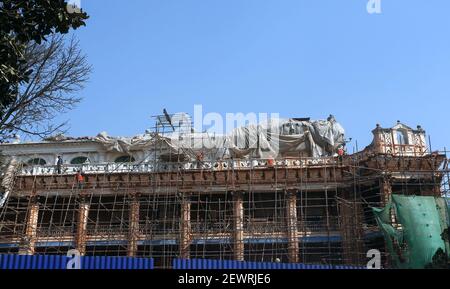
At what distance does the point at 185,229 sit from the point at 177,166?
3760 millimetres

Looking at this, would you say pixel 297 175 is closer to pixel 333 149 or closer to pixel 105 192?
pixel 333 149

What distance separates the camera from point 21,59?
39.3ft

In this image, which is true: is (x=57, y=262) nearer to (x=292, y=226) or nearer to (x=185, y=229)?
(x=185, y=229)

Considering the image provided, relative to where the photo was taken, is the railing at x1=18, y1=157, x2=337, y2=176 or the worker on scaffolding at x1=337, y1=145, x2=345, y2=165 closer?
the worker on scaffolding at x1=337, y1=145, x2=345, y2=165

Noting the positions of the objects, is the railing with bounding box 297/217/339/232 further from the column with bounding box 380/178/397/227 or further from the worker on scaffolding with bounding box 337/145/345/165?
the worker on scaffolding with bounding box 337/145/345/165

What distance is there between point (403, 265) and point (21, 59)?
18.8 metres

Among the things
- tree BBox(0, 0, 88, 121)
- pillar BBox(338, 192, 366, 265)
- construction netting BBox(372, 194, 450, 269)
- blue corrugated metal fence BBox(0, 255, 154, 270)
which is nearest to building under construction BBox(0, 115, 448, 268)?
pillar BBox(338, 192, 366, 265)

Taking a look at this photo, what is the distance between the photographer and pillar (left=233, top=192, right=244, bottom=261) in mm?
28688

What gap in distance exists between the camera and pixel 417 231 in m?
24.0

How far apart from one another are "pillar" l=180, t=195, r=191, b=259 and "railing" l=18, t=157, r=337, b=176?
6.47ft

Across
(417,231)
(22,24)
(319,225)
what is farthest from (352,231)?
(22,24)

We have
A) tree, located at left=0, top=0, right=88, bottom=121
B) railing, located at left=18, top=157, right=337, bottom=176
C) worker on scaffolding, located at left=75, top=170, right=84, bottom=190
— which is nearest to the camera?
tree, located at left=0, top=0, right=88, bottom=121
